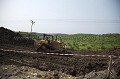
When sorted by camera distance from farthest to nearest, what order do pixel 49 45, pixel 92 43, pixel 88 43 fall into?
1. pixel 92 43
2. pixel 88 43
3. pixel 49 45

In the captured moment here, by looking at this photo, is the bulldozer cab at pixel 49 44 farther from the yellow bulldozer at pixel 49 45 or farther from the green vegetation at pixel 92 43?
the green vegetation at pixel 92 43

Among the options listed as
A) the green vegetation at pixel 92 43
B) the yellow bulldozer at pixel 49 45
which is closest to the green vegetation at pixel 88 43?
the green vegetation at pixel 92 43

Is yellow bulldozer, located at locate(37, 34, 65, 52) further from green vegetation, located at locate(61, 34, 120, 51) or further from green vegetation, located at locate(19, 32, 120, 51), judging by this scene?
green vegetation, located at locate(61, 34, 120, 51)

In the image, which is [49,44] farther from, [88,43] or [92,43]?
[92,43]

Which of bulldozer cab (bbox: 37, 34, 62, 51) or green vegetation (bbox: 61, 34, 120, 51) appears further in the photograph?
green vegetation (bbox: 61, 34, 120, 51)

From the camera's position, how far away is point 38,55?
67.3ft

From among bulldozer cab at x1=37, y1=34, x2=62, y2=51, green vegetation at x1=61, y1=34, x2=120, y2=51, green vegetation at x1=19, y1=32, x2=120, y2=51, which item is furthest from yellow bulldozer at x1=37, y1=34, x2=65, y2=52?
green vegetation at x1=61, y1=34, x2=120, y2=51

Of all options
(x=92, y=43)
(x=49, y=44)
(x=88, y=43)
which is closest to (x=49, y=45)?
(x=49, y=44)

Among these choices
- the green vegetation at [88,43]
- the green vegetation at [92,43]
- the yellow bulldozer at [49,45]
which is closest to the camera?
the yellow bulldozer at [49,45]

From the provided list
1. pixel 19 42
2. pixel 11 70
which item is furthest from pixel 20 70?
pixel 19 42

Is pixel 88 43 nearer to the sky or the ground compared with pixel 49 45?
nearer to the ground

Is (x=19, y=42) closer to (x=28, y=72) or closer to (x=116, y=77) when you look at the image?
(x=28, y=72)

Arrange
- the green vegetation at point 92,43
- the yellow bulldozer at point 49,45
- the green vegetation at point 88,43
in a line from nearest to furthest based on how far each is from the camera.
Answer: the yellow bulldozer at point 49,45
the green vegetation at point 88,43
the green vegetation at point 92,43

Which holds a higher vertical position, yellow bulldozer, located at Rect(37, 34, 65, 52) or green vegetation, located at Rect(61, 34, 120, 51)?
yellow bulldozer, located at Rect(37, 34, 65, 52)
